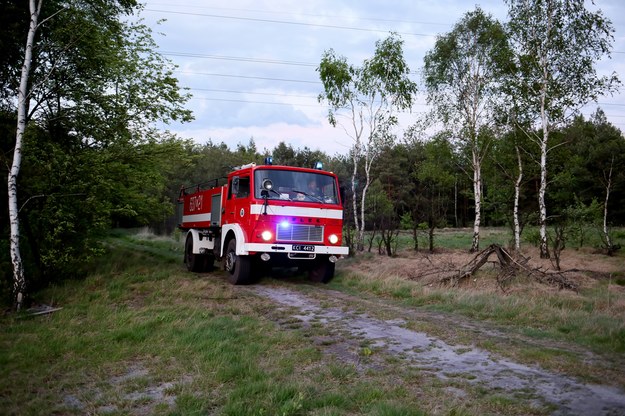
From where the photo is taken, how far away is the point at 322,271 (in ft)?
41.0

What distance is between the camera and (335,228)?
11.9 m

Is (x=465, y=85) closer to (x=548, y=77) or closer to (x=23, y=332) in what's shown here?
(x=548, y=77)

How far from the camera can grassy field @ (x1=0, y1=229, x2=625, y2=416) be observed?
4.19 m

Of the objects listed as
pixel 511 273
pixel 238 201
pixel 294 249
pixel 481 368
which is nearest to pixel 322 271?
pixel 294 249

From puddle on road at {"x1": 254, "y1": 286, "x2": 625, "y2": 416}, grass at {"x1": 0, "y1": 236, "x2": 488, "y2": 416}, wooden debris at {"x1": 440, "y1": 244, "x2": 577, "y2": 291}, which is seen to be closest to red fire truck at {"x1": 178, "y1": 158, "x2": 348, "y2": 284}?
grass at {"x1": 0, "y1": 236, "x2": 488, "y2": 416}

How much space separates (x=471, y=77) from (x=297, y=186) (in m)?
13.4

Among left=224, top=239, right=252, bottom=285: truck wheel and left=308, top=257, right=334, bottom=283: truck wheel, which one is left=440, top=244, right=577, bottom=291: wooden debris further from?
left=224, top=239, right=252, bottom=285: truck wheel

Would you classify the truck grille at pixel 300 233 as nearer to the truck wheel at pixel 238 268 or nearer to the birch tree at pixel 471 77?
the truck wheel at pixel 238 268

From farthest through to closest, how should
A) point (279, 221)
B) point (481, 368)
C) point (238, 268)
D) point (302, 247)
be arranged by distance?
1. point (238, 268)
2. point (302, 247)
3. point (279, 221)
4. point (481, 368)

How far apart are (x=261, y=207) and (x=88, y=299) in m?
4.11

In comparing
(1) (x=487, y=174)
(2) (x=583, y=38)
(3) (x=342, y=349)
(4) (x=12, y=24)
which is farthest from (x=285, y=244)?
(1) (x=487, y=174)

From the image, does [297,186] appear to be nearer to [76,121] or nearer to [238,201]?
[238,201]

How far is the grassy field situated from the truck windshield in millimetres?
2588

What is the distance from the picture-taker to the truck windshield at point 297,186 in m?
11.4
